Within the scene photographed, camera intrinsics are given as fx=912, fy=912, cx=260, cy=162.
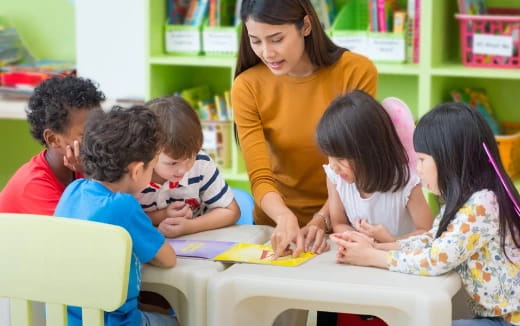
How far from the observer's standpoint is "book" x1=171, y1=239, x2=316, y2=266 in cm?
178

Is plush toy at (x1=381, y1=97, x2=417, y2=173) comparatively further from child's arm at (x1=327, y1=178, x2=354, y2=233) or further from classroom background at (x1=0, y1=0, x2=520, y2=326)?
classroom background at (x1=0, y1=0, x2=520, y2=326)

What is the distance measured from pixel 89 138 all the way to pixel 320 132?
0.48 m

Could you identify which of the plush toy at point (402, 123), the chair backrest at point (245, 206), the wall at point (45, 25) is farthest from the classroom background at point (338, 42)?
the plush toy at point (402, 123)

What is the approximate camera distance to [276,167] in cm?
229

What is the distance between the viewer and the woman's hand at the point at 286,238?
1.83m

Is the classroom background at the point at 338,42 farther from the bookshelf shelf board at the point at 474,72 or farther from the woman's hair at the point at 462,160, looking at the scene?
the woman's hair at the point at 462,160

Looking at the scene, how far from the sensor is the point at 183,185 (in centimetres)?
209

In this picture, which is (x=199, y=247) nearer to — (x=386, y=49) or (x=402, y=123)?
(x=402, y=123)

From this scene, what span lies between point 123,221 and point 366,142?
53cm

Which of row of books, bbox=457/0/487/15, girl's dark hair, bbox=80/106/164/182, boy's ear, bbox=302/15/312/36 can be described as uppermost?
row of books, bbox=457/0/487/15

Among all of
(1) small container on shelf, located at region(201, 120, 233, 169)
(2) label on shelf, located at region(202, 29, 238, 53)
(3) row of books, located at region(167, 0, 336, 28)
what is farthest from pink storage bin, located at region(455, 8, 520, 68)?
(1) small container on shelf, located at region(201, 120, 233, 169)

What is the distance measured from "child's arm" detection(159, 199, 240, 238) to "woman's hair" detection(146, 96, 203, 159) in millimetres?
156

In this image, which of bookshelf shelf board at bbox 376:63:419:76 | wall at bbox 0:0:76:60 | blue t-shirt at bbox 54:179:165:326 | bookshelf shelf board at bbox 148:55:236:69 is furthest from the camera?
→ wall at bbox 0:0:76:60

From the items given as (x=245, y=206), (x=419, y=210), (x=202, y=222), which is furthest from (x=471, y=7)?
(x=202, y=222)
